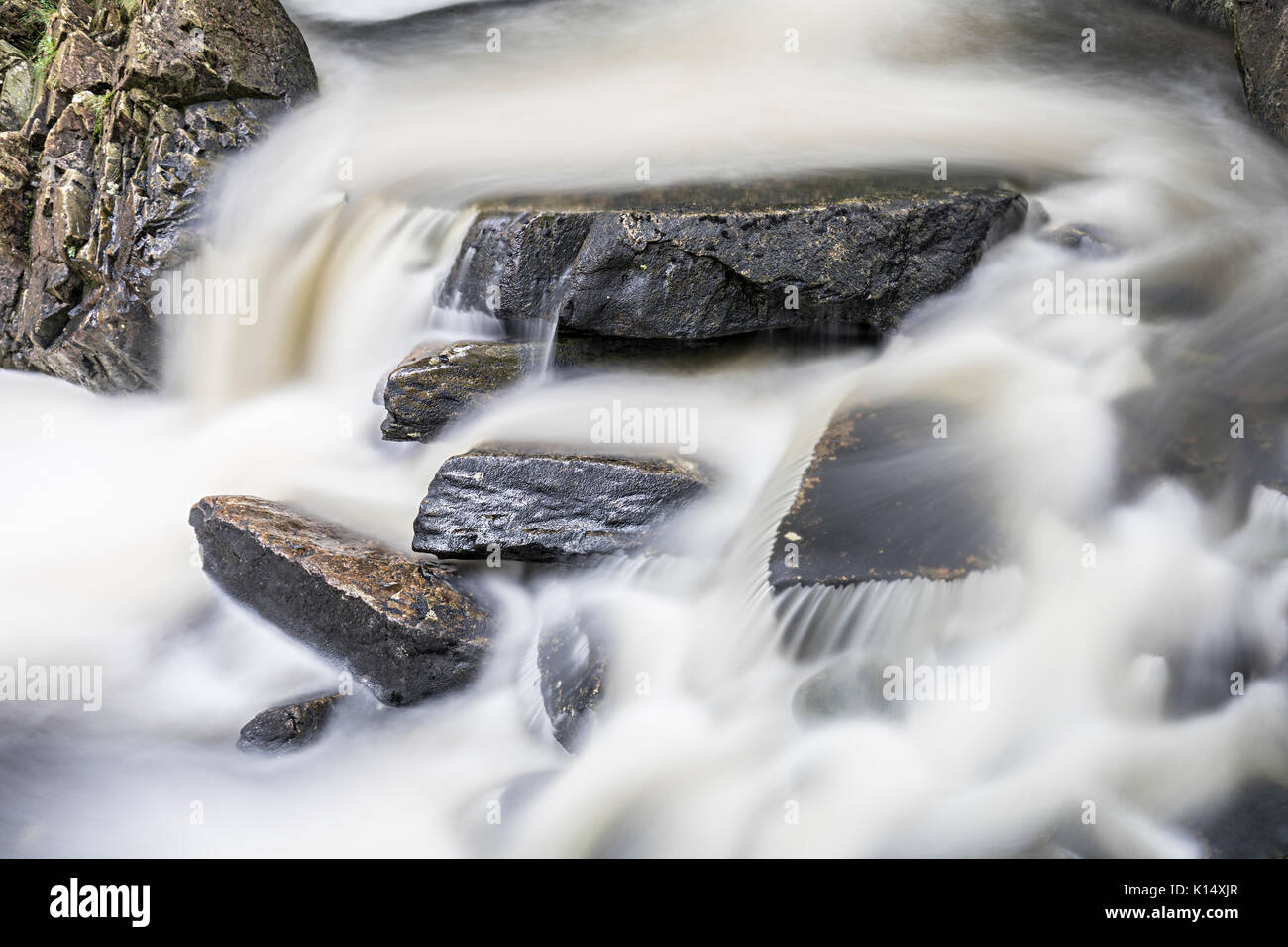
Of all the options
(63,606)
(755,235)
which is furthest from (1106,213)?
(63,606)

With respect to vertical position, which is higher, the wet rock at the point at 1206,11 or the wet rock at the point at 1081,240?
the wet rock at the point at 1206,11

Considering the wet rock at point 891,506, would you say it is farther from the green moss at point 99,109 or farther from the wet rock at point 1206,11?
the green moss at point 99,109

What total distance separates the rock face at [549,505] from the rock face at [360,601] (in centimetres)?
26

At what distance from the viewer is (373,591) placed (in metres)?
4.64

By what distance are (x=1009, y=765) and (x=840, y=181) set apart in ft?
11.4

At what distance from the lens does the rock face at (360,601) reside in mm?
4574

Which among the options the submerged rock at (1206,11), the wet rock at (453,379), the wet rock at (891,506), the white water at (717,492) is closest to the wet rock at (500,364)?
the wet rock at (453,379)

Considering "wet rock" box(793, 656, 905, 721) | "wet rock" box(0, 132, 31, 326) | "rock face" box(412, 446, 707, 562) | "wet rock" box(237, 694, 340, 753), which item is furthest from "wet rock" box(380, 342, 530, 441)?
"wet rock" box(0, 132, 31, 326)

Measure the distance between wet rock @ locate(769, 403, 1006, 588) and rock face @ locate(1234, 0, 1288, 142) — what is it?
415 centimetres

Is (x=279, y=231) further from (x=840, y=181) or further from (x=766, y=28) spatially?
(x=766, y=28)

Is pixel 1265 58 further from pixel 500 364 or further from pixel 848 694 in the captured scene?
pixel 848 694

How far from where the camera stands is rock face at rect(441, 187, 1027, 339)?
538 cm

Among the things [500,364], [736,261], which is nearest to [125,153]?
[500,364]
